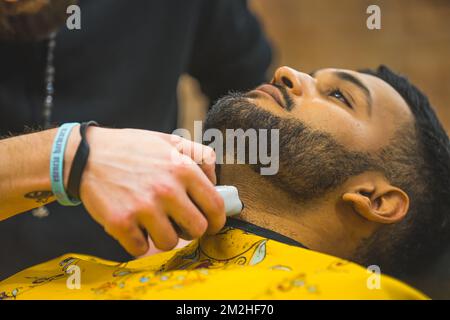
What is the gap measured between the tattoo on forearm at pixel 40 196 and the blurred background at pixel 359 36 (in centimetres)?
198

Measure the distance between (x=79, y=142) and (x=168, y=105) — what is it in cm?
76

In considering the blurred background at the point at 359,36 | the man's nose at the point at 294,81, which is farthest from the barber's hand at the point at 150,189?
the blurred background at the point at 359,36

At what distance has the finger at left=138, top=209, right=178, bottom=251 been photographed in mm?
923

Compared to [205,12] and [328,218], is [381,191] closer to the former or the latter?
[328,218]

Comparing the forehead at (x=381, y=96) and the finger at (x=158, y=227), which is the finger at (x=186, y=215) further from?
the forehead at (x=381, y=96)

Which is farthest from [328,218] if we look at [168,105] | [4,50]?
[4,50]

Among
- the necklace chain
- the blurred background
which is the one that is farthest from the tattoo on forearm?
the blurred background

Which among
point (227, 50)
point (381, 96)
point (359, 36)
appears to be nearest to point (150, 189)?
point (381, 96)

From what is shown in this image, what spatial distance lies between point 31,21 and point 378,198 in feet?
2.78

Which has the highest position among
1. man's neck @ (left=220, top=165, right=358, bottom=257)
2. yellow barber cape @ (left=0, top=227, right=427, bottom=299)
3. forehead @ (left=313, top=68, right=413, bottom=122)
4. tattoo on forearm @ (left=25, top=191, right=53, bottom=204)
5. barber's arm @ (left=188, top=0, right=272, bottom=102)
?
barber's arm @ (left=188, top=0, right=272, bottom=102)

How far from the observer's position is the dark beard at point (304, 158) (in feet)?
3.59

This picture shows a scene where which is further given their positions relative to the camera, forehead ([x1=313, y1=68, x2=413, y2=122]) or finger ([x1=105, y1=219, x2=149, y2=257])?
forehead ([x1=313, y1=68, x2=413, y2=122])

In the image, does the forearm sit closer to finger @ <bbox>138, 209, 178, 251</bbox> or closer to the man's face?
finger @ <bbox>138, 209, 178, 251</bbox>

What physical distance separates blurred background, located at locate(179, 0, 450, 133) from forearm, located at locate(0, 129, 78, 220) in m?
1.96
